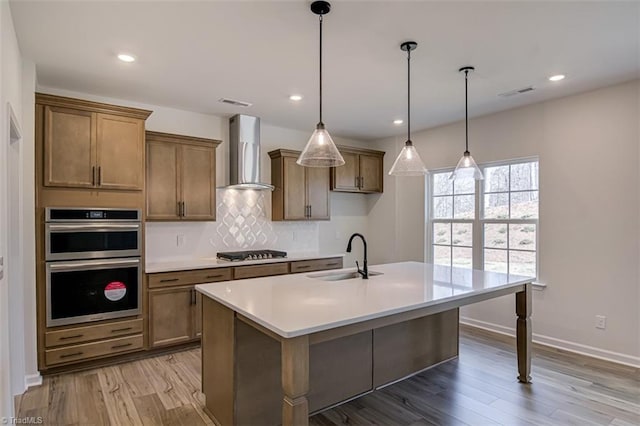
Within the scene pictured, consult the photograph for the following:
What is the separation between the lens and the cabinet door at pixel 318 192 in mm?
5031

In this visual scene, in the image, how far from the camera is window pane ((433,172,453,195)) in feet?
16.4

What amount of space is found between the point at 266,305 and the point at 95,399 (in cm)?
178

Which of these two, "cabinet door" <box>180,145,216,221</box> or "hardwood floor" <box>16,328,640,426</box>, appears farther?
"cabinet door" <box>180,145,216,221</box>

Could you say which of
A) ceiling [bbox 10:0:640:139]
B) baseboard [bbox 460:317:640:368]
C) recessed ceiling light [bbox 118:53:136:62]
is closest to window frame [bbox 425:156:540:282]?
baseboard [bbox 460:317:640:368]

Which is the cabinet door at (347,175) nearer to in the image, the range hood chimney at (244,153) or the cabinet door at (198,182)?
the range hood chimney at (244,153)

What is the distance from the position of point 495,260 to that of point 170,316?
3709 millimetres

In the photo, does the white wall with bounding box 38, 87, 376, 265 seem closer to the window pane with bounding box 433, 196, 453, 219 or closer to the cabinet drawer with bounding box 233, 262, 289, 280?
the cabinet drawer with bounding box 233, 262, 289, 280

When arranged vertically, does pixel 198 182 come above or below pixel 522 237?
above

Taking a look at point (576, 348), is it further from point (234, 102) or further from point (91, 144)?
point (91, 144)

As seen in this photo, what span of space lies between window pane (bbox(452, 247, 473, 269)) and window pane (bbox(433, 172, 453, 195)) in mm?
780

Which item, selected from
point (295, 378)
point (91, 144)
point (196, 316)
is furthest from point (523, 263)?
point (91, 144)

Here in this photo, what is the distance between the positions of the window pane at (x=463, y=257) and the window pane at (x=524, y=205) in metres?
0.73

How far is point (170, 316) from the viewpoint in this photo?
363cm

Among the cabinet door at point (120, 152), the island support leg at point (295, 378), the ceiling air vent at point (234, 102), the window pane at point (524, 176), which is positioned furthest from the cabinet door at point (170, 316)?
the window pane at point (524, 176)
